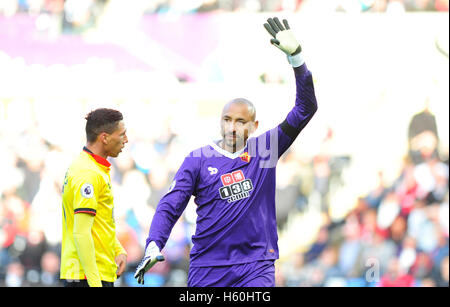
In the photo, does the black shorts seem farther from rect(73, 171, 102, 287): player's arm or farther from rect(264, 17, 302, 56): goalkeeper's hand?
rect(264, 17, 302, 56): goalkeeper's hand

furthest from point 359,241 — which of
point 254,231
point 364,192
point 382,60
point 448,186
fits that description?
point 254,231

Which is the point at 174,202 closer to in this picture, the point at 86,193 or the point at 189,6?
the point at 86,193

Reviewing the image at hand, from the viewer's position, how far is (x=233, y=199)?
194 inches

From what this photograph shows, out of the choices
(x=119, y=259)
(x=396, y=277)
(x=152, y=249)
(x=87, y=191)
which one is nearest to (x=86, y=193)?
(x=87, y=191)

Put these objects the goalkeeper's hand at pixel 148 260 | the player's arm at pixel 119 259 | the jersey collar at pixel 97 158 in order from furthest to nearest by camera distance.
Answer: the player's arm at pixel 119 259
the jersey collar at pixel 97 158
the goalkeeper's hand at pixel 148 260

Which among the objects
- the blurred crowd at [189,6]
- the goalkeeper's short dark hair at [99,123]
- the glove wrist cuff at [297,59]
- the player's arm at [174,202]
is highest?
the blurred crowd at [189,6]

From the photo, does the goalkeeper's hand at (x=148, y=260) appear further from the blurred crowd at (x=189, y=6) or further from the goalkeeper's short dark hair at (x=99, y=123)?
the blurred crowd at (x=189, y=6)

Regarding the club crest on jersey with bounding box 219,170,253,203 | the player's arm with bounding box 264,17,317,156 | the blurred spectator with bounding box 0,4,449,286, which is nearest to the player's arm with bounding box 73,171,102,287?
the club crest on jersey with bounding box 219,170,253,203

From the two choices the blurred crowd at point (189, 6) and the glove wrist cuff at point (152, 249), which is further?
the blurred crowd at point (189, 6)

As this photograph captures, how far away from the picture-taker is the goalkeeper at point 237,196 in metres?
4.88

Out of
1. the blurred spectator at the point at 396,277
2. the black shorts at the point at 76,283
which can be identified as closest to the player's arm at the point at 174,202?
the black shorts at the point at 76,283

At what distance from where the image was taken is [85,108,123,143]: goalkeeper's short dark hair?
509 centimetres

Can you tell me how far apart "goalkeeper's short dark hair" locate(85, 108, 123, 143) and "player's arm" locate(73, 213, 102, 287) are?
24.9 inches

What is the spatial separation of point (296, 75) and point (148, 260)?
1.56 meters
